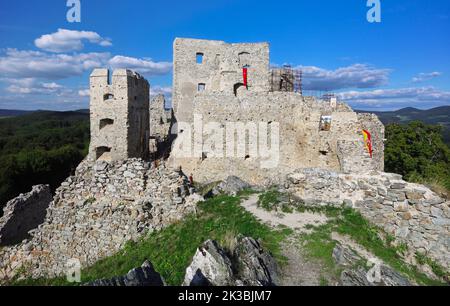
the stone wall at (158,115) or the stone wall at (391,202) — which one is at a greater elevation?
the stone wall at (158,115)

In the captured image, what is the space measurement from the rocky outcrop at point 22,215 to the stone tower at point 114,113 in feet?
9.83

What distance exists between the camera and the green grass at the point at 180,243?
8156 mm

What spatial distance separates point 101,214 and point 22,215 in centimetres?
668

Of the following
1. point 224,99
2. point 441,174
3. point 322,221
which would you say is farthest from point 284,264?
point 441,174

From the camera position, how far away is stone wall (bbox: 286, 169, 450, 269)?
859cm

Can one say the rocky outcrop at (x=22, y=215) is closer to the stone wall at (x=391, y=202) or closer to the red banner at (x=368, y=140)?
the stone wall at (x=391, y=202)

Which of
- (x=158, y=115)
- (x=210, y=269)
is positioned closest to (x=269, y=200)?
(x=210, y=269)

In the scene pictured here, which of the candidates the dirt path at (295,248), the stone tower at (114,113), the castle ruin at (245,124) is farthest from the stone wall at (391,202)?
the stone tower at (114,113)

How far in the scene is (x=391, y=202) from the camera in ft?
31.1

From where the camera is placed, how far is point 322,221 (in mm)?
9625

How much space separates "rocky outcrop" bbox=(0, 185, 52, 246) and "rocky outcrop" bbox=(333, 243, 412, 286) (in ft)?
42.7

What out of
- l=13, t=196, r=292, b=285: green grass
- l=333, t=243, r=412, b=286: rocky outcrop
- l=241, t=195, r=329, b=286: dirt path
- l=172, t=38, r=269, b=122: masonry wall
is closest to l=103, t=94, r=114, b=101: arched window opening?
l=172, t=38, r=269, b=122: masonry wall

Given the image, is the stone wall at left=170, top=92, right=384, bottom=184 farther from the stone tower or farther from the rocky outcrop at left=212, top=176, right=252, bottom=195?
the rocky outcrop at left=212, top=176, right=252, bottom=195

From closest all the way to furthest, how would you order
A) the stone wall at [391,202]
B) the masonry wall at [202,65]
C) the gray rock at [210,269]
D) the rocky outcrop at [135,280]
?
the rocky outcrop at [135,280]
the gray rock at [210,269]
the stone wall at [391,202]
the masonry wall at [202,65]
